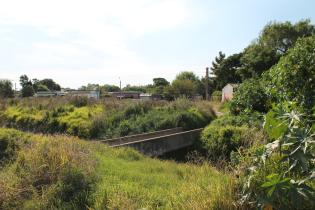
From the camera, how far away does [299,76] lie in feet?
33.9

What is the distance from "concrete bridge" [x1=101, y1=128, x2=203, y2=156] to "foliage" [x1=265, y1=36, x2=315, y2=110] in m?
4.40

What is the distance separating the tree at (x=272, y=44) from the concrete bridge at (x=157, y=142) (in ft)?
88.7

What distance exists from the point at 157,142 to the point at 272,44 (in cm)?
3574

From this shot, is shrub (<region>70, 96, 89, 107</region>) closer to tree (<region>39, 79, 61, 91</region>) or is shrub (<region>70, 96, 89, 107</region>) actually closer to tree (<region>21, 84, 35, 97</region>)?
tree (<region>21, 84, 35, 97</region>)

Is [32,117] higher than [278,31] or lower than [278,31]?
lower

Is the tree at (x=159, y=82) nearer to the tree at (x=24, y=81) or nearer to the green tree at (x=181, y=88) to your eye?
the green tree at (x=181, y=88)

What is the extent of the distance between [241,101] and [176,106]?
489 cm

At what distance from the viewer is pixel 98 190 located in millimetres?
5812

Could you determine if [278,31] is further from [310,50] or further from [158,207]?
[158,207]

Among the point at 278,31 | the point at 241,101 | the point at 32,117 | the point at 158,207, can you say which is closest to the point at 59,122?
the point at 32,117

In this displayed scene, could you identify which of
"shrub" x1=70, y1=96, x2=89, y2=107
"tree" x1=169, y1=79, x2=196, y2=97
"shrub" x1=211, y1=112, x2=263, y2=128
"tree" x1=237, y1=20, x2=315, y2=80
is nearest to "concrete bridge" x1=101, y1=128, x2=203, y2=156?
"shrub" x1=211, y1=112, x2=263, y2=128

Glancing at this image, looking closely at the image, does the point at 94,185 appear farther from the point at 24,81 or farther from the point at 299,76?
the point at 24,81

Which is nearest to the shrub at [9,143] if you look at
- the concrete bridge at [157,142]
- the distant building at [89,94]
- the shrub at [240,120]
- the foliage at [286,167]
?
the concrete bridge at [157,142]

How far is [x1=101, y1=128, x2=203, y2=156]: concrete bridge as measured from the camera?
11.7 m
